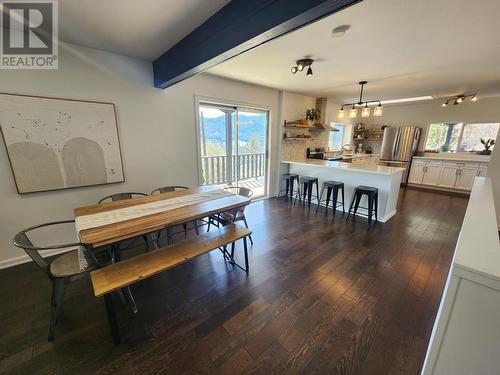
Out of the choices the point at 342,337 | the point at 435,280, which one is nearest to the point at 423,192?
the point at 435,280

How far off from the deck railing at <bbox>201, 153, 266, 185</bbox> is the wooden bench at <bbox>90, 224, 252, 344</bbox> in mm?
2053

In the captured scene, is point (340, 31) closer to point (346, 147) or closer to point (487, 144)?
point (346, 147)

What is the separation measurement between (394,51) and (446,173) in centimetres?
488

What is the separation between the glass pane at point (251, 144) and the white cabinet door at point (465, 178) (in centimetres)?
513

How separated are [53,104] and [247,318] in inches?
119

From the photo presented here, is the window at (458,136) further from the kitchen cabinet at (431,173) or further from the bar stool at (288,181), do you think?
the bar stool at (288,181)

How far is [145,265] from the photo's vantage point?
1.59 meters

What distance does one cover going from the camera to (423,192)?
5547 millimetres

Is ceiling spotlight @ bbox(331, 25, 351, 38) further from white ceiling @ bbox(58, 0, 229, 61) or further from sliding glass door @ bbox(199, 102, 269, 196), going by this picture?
sliding glass door @ bbox(199, 102, 269, 196)

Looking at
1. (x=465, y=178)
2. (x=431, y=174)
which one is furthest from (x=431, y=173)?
(x=465, y=178)

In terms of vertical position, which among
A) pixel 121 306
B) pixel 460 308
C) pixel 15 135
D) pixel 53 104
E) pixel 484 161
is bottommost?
pixel 121 306

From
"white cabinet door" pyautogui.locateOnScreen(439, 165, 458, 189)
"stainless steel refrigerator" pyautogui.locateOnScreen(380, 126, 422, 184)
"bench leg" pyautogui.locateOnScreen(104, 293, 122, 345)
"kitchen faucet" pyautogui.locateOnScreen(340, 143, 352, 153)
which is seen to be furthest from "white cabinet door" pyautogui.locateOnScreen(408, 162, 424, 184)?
"bench leg" pyautogui.locateOnScreen(104, 293, 122, 345)

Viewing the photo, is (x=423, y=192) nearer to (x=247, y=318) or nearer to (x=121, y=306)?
(x=247, y=318)

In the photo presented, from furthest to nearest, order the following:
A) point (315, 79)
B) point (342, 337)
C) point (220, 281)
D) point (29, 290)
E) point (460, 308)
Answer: point (315, 79), point (220, 281), point (29, 290), point (342, 337), point (460, 308)
